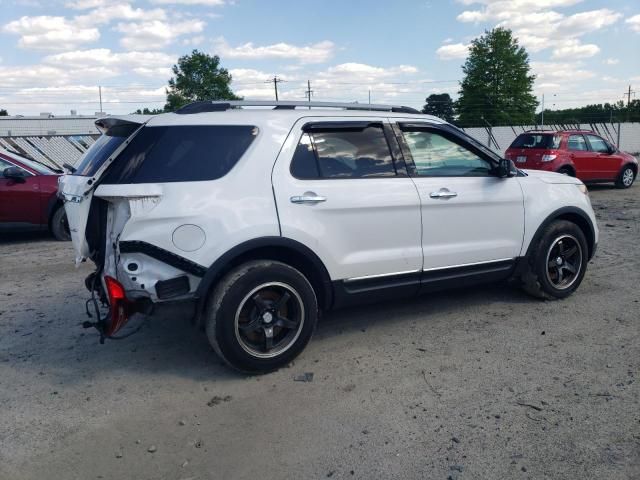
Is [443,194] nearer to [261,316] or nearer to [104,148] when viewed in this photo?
[261,316]

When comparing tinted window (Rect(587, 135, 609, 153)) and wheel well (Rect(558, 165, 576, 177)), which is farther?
tinted window (Rect(587, 135, 609, 153))

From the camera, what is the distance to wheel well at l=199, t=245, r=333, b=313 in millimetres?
3771

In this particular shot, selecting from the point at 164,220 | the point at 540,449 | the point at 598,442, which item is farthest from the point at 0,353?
the point at 598,442

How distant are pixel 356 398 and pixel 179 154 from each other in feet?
6.65

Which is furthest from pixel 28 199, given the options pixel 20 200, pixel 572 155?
pixel 572 155

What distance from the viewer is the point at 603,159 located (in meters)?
14.7

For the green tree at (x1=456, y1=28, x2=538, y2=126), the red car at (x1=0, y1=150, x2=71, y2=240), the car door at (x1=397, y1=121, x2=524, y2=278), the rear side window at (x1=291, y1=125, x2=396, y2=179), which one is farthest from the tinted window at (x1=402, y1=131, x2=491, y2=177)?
the green tree at (x1=456, y1=28, x2=538, y2=126)

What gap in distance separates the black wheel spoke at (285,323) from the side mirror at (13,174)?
6780 mm

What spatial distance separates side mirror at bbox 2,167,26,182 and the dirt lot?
4111 mm

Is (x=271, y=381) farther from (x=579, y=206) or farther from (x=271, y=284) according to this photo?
(x=579, y=206)

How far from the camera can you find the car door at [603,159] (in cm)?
1450

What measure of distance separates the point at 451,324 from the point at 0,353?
12.5 ft

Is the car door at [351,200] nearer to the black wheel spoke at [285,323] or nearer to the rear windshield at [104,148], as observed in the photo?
the black wheel spoke at [285,323]

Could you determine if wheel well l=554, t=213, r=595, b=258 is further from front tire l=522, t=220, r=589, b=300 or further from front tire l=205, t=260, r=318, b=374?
front tire l=205, t=260, r=318, b=374
